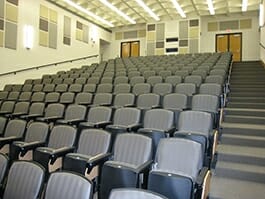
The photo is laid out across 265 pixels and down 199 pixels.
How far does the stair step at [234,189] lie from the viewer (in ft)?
8.87

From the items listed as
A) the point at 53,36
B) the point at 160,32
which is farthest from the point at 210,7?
the point at 53,36

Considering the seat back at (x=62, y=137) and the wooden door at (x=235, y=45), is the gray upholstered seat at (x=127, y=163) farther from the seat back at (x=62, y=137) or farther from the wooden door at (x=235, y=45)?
the wooden door at (x=235, y=45)

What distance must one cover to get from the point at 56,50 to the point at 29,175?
912 centimetres

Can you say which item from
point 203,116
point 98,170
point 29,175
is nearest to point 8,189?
point 29,175

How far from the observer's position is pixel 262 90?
581 centimetres

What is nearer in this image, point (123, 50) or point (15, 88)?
point (15, 88)

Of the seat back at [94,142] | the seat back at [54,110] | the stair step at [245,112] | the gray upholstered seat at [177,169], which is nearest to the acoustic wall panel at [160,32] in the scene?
the stair step at [245,112]

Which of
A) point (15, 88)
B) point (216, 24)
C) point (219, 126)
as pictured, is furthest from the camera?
point (216, 24)

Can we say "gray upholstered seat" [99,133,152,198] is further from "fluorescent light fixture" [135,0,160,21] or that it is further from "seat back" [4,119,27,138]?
"fluorescent light fixture" [135,0,160,21]

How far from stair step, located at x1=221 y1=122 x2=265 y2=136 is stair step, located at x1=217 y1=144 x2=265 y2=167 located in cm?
35

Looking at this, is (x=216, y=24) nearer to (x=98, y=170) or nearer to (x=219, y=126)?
(x=219, y=126)

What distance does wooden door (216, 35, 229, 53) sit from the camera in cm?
1364

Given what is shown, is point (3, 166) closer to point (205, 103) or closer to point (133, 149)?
point (133, 149)

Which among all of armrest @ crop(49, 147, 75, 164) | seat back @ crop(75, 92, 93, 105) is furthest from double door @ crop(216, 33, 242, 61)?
armrest @ crop(49, 147, 75, 164)
